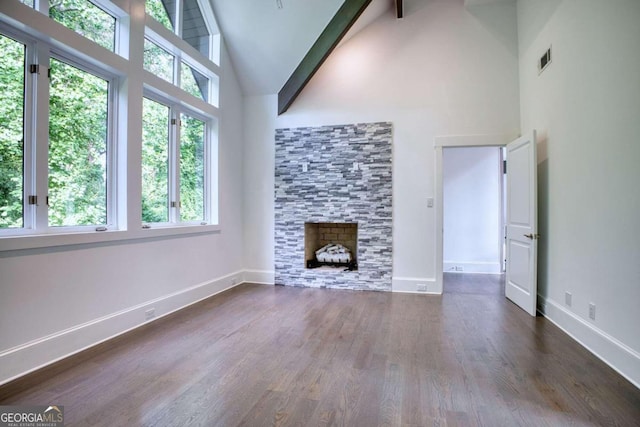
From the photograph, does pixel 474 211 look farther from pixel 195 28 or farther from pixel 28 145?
pixel 28 145

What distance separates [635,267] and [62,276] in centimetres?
395

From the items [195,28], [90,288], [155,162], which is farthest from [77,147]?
[195,28]

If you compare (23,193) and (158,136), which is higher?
(158,136)

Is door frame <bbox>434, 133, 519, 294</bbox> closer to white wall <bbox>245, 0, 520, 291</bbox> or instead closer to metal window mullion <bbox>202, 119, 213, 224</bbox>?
white wall <bbox>245, 0, 520, 291</bbox>

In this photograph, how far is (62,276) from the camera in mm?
2422

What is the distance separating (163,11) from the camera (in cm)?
358

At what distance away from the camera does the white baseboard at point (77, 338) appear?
2123 mm

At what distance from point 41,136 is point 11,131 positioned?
0.16 meters

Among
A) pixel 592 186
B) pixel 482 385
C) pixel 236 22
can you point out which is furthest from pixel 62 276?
pixel 592 186

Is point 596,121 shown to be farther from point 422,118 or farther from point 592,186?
point 422,118

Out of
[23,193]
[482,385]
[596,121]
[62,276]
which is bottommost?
[482,385]

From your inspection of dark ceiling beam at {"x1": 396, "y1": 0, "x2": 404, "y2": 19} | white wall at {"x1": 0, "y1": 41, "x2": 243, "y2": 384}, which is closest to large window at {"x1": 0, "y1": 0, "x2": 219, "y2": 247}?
white wall at {"x1": 0, "y1": 41, "x2": 243, "y2": 384}

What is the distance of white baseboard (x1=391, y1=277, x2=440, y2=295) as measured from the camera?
4449mm

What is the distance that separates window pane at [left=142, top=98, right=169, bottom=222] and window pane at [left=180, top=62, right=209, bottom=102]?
48 cm
